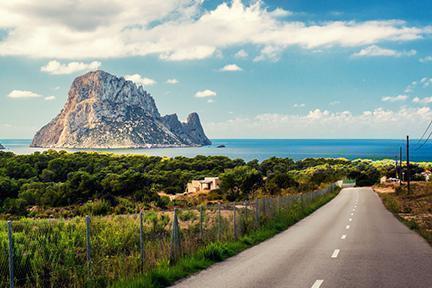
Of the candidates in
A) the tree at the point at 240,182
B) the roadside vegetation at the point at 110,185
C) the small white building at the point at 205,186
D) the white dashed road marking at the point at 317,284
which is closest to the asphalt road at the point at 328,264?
the white dashed road marking at the point at 317,284

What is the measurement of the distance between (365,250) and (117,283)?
9.31 metres

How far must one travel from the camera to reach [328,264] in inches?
517

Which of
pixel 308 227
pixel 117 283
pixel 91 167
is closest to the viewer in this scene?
pixel 117 283

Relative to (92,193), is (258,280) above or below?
above

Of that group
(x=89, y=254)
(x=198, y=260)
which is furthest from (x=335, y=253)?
(x=89, y=254)

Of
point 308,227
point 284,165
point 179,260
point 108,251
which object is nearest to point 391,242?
point 308,227

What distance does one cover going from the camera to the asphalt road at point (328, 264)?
10.7m

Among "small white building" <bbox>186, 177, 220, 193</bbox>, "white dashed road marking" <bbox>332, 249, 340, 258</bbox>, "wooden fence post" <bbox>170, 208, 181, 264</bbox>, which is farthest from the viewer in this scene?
"small white building" <bbox>186, 177, 220, 193</bbox>

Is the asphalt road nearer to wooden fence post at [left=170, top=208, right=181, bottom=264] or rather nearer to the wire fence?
wooden fence post at [left=170, top=208, right=181, bottom=264]

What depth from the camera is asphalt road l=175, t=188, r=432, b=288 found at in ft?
35.0

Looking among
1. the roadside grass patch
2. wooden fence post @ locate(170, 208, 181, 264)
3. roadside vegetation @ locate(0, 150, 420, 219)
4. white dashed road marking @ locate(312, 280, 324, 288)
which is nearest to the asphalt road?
white dashed road marking @ locate(312, 280, 324, 288)

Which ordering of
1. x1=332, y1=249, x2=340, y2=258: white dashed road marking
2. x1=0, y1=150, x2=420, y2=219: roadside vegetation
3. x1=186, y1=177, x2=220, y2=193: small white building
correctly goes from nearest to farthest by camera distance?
x1=332, y1=249, x2=340, y2=258: white dashed road marking → x1=0, y1=150, x2=420, y2=219: roadside vegetation → x1=186, y1=177, x2=220, y2=193: small white building

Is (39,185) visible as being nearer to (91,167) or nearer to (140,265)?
(91,167)

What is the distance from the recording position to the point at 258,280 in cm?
1088
